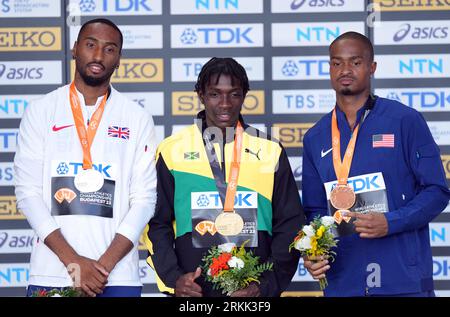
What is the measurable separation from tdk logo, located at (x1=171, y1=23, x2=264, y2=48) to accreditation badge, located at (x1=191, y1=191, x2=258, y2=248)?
1.81 meters

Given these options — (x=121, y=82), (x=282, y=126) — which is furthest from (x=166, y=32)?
(x=282, y=126)

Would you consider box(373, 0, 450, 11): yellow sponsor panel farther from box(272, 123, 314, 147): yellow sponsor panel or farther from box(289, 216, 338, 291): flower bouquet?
box(289, 216, 338, 291): flower bouquet

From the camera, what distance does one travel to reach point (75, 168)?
4793 millimetres

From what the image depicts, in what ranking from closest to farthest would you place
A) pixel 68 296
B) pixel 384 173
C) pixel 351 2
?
pixel 68 296 < pixel 384 173 < pixel 351 2

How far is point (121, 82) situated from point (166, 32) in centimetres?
50

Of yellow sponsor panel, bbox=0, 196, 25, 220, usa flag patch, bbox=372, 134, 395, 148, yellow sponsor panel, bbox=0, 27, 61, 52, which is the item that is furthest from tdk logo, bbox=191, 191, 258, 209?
yellow sponsor panel, bbox=0, 27, 61, 52

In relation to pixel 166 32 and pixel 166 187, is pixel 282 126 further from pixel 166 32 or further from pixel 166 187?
pixel 166 187

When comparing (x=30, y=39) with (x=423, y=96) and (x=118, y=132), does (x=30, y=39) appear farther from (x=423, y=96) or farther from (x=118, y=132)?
(x=423, y=96)

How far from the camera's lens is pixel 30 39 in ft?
20.8

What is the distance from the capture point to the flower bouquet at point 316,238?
4520 mm

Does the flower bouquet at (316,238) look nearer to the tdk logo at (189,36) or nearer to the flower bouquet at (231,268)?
the flower bouquet at (231,268)

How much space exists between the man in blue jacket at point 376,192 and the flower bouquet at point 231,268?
38 cm

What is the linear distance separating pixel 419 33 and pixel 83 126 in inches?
109

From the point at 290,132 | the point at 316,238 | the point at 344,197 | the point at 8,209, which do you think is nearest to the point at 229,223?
the point at 316,238
